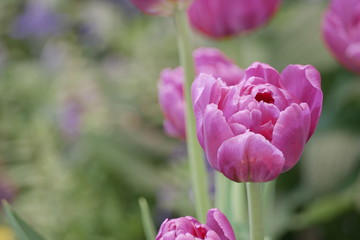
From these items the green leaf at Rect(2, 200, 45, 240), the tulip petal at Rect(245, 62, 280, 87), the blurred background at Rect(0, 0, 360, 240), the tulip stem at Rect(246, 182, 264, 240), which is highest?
the tulip petal at Rect(245, 62, 280, 87)

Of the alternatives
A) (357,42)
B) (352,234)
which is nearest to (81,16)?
(352,234)

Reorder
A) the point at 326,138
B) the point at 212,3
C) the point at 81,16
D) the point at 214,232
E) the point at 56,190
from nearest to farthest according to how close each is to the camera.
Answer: the point at 214,232 < the point at 212,3 < the point at 56,190 < the point at 326,138 < the point at 81,16

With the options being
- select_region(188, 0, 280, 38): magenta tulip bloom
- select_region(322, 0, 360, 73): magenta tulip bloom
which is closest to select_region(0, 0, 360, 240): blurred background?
select_region(188, 0, 280, 38): magenta tulip bloom

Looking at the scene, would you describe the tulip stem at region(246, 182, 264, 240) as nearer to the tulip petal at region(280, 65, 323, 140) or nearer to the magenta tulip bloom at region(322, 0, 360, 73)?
the tulip petal at region(280, 65, 323, 140)

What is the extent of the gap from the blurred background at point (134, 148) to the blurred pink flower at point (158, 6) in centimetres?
17

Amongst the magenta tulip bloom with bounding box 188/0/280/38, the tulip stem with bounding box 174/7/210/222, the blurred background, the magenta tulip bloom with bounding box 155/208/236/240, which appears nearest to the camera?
the magenta tulip bloom with bounding box 155/208/236/240

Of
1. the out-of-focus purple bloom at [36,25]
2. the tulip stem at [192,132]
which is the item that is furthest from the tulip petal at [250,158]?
the out-of-focus purple bloom at [36,25]

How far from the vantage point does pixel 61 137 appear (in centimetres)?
118

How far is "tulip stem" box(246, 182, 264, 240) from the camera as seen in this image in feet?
1.16

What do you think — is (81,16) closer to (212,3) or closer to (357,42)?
(212,3)

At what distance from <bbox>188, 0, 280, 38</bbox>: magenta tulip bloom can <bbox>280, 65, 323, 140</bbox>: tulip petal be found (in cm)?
22

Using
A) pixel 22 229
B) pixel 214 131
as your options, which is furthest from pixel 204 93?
pixel 22 229

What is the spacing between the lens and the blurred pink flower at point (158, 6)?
465mm

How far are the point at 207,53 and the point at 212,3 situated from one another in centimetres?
8
